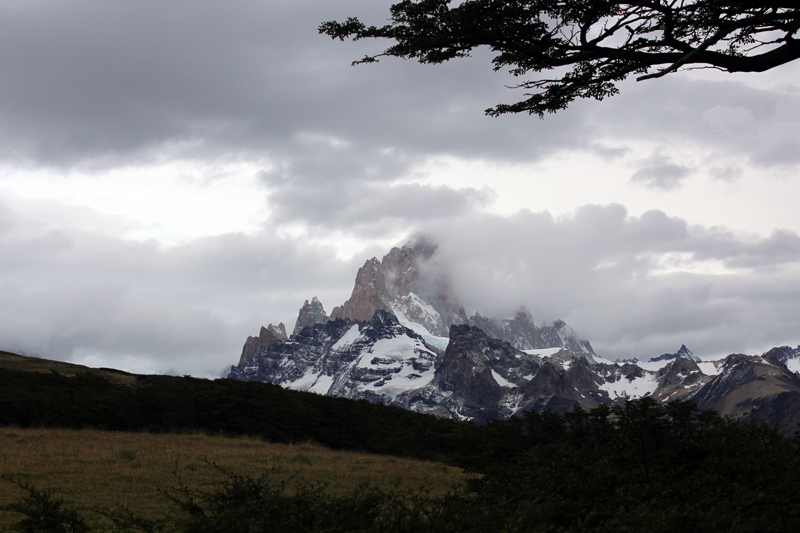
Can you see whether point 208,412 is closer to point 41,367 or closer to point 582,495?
point 41,367

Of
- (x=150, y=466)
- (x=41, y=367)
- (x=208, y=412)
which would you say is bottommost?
(x=150, y=466)

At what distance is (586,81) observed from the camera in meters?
12.4

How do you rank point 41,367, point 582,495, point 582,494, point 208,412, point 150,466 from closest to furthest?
point 582,495 → point 582,494 → point 150,466 → point 208,412 → point 41,367

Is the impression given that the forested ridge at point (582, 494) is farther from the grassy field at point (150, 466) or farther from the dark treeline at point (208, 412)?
the dark treeline at point (208, 412)

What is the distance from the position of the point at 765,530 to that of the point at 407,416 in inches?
1653

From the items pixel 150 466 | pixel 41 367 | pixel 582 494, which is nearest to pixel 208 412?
pixel 150 466

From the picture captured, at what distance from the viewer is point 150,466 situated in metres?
20.9

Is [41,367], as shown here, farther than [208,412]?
Yes

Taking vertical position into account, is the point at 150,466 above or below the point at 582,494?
below

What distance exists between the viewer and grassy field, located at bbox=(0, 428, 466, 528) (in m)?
16.4

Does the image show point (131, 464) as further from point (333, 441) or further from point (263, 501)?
point (333, 441)

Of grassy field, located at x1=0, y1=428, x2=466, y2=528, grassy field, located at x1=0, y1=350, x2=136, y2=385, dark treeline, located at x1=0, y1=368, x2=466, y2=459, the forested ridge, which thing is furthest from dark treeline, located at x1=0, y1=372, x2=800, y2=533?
grassy field, located at x1=0, y1=350, x2=136, y2=385

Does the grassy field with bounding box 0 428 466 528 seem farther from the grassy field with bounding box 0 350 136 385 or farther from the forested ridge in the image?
the grassy field with bounding box 0 350 136 385

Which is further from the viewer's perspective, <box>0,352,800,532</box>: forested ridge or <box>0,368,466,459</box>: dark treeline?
<box>0,368,466,459</box>: dark treeline
